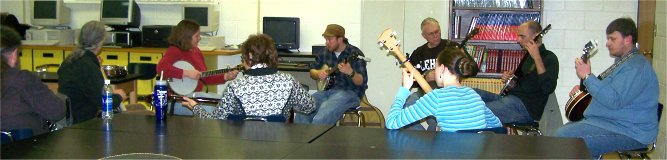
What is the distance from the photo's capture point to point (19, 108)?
3.52m

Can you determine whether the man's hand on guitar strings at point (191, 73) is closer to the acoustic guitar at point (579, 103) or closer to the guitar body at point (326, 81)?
the guitar body at point (326, 81)

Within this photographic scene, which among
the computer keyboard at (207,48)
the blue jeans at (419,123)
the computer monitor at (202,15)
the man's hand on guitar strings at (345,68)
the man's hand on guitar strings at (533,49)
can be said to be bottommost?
the blue jeans at (419,123)

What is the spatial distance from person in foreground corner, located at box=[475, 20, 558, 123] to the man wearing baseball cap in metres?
0.88

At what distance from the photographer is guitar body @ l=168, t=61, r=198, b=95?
17.5 feet

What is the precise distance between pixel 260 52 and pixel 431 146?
1357 millimetres

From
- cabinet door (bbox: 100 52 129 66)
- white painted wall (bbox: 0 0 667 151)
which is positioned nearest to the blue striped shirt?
white painted wall (bbox: 0 0 667 151)

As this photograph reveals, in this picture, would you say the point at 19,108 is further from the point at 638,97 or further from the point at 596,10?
the point at 596,10

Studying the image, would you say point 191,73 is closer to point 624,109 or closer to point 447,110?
point 447,110

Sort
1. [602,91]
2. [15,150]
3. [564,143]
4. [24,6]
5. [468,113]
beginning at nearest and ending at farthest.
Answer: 1. [15,150]
2. [564,143]
3. [468,113]
4. [602,91]
5. [24,6]

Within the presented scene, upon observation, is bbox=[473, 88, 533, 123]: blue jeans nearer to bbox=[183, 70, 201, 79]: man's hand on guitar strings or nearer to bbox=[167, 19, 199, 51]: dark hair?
bbox=[183, 70, 201, 79]: man's hand on guitar strings

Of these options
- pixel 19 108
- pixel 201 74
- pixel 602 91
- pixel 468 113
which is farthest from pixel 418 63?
pixel 19 108

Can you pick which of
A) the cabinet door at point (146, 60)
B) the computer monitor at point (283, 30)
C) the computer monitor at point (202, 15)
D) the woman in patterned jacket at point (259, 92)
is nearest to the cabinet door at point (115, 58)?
the cabinet door at point (146, 60)

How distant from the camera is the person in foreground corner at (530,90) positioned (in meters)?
4.61

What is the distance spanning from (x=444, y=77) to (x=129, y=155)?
1.50 m
